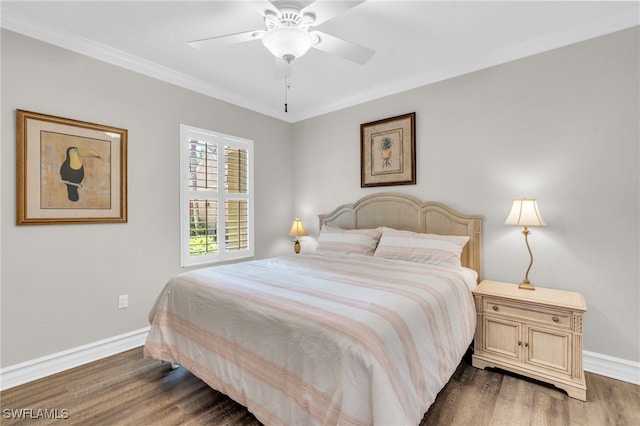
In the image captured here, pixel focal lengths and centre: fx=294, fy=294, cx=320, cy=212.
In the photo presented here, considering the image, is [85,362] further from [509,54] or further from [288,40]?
[509,54]

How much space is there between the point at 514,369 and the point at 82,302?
3.53 metres

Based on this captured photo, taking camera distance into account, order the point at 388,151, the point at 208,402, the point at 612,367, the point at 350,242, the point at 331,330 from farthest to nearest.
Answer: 1. the point at 388,151
2. the point at 350,242
3. the point at 612,367
4. the point at 208,402
5. the point at 331,330

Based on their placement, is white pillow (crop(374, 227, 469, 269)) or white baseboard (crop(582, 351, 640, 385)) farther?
white pillow (crop(374, 227, 469, 269))

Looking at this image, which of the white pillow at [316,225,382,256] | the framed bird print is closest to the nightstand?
the white pillow at [316,225,382,256]

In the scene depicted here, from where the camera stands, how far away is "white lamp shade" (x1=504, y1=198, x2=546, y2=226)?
7.68 feet

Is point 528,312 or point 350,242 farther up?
point 350,242

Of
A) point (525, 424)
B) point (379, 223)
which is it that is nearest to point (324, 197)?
point (379, 223)

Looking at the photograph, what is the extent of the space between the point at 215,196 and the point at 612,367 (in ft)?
12.9

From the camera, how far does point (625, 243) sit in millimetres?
2209

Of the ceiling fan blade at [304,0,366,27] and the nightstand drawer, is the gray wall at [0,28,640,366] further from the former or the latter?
the ceiling fan blade at [304,0,366,27]

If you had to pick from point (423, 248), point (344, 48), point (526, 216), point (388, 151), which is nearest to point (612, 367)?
point (526, 216)

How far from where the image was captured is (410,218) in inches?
129

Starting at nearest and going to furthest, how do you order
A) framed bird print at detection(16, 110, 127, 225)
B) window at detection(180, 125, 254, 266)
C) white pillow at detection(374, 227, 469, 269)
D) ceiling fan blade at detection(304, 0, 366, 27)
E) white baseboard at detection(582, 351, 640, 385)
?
ceiling fan blade at detection(304, 0, 366, 27) < white baseboard at detection(582, 351, 640, 385) < framed bird print at detection(16, 110, 127, 225) < white pillow at detection(374, 227, 469, 269) < window at detection(180, 125, 254, 266)

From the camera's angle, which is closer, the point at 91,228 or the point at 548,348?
the point at 548,348
